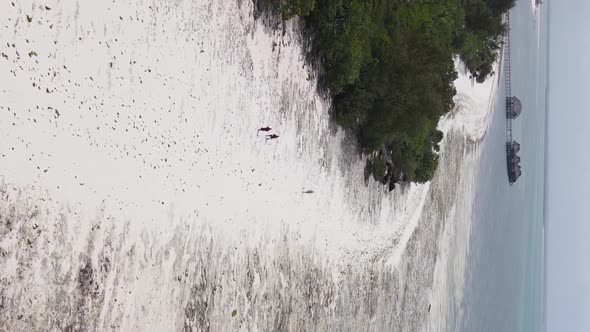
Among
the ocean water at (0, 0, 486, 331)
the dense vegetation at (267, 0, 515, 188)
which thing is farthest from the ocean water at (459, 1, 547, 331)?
the ocean water at (0, 0, 486, 331)

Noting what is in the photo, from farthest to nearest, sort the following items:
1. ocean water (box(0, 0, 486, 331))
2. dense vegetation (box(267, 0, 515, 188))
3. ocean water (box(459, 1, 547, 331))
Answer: ocean water (box(459, 1, 547, 331)) → dense vegetation (box(267, 0, 515, 188)) → ocean water (box(0, 0, 486, 331))

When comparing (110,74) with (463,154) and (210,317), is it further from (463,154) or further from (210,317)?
(463,154)

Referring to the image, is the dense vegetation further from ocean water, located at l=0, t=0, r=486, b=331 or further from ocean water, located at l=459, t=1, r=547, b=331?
ocean water, located at l=459, t=1, r=547, b=331

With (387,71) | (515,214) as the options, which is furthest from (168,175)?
(515,214)

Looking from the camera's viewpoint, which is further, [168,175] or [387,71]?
[387,71]

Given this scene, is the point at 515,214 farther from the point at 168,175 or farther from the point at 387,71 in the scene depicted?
the point at 168,175
